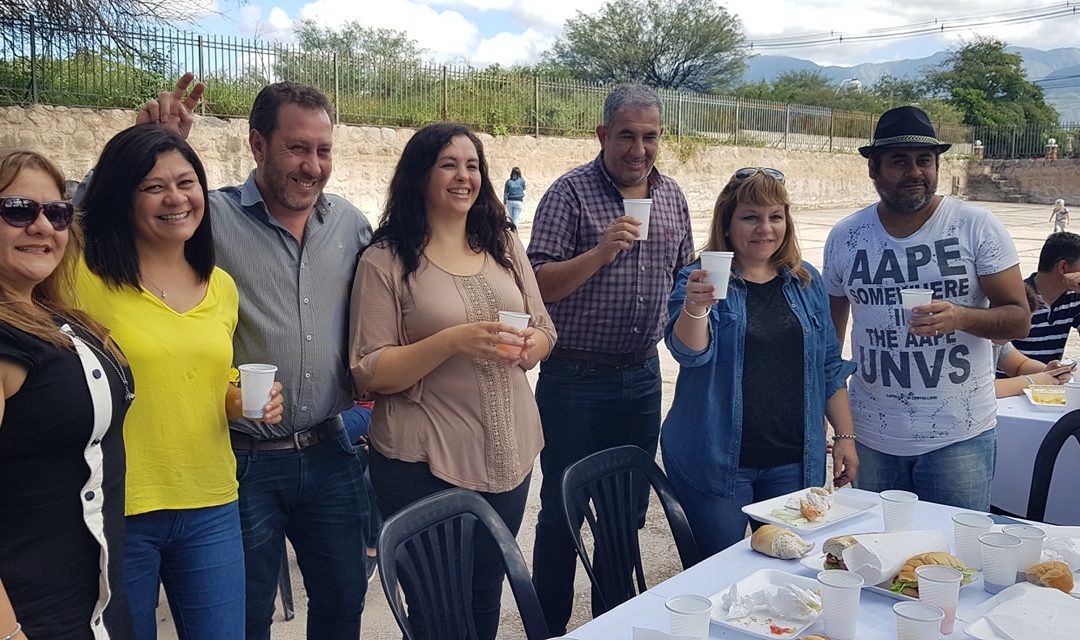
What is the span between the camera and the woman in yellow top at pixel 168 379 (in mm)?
2270

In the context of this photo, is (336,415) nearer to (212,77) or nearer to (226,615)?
(226,615)

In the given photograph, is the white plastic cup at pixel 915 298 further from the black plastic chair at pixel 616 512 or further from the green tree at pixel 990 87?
the green tree at pixel 990 87

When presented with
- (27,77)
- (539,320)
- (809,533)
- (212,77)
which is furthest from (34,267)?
(212,77)

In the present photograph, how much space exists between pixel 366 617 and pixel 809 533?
→ 2.22 metres

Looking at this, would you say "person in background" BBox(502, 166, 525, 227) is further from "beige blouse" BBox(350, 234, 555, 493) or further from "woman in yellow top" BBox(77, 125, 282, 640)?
"woman in yellow top" BBox(77, 125, 282, 640)

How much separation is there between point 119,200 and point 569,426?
194cm

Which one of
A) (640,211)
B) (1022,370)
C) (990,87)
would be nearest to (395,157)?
(1022,370)

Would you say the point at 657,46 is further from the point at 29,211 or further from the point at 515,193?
the point at 29,211

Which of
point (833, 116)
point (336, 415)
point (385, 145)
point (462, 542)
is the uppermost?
point (833, 116)

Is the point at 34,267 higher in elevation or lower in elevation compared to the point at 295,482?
higher

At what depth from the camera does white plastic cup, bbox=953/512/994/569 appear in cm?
229

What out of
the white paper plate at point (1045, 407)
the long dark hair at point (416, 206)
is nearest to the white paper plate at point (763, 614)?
the long dark hair at point (416, 206)

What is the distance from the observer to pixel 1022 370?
472 centimetres

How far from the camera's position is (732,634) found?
199 cm
